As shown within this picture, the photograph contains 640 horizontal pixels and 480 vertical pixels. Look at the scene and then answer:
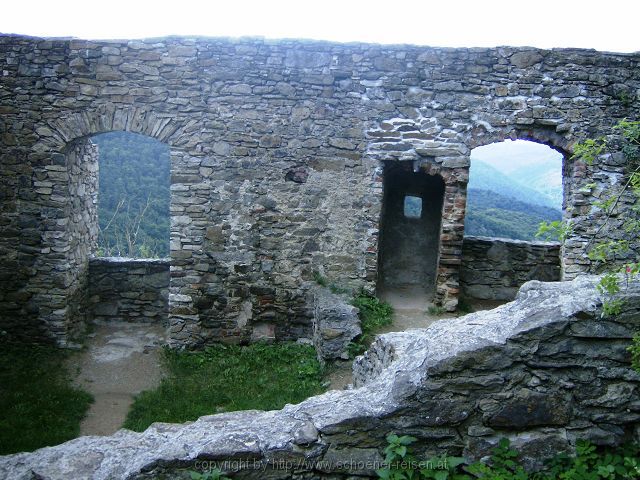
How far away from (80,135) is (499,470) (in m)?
6.21

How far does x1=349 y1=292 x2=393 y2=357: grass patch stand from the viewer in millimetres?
6473

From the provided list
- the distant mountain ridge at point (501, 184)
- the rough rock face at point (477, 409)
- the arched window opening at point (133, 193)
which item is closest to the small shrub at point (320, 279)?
the rough rock face at point (477, 409)

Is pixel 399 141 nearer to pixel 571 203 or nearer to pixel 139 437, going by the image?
pixel 571 203

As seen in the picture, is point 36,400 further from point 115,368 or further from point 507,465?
point 507,465

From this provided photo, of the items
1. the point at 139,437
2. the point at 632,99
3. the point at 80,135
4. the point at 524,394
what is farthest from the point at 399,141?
the point at 139,437

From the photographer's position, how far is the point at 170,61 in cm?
713

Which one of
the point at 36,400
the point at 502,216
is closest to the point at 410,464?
the point at 36,400

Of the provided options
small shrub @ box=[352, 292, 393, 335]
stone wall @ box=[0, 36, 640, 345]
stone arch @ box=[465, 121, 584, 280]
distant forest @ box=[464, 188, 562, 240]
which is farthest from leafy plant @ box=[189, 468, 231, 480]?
distant forest @ box=[464, 188, 562, 240]

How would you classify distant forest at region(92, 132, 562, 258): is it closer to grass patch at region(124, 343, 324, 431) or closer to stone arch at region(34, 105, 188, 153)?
stone arch at region(34, 105, 188, 153)

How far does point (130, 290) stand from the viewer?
845 centimetres

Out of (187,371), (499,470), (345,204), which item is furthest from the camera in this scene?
(345,204)

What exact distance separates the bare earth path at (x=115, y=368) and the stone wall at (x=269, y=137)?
0.45m

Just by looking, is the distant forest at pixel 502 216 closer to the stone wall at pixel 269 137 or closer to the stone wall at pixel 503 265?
the stone wall at pixel 503 265

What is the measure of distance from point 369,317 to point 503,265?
8.63ft
